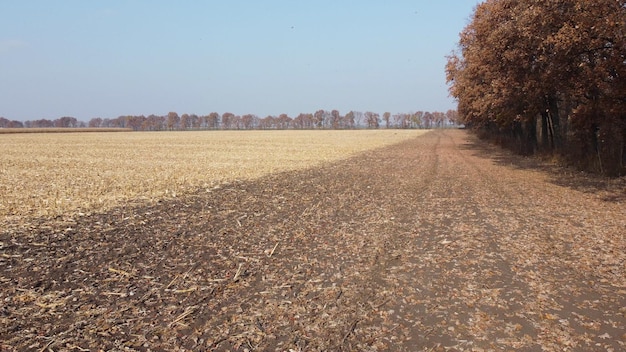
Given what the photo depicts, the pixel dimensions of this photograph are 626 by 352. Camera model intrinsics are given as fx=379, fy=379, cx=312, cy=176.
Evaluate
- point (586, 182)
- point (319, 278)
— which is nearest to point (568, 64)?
point (586, 182)

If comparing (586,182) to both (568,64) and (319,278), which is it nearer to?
(568,64)

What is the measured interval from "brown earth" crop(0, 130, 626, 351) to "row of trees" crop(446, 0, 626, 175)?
5457 mm

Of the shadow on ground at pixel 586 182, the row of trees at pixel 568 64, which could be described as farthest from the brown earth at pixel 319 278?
the row of trees at pixel 568 64

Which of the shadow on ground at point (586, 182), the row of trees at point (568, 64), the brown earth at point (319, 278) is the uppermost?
the row of trees at point (568, 64)

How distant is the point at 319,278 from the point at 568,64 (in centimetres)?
1454

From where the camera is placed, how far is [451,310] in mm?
4859

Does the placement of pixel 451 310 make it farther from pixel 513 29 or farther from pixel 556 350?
pixel 513 29

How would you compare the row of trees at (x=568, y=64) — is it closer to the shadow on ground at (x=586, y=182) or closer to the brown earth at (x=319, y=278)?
the shadow on ground at (x=586, y=182)

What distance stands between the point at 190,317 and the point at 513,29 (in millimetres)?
15818

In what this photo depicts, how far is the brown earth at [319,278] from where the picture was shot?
4.29 meters

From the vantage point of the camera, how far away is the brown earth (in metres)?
4.29

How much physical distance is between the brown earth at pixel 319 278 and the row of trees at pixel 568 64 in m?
5.46

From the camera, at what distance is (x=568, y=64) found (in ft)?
48.6

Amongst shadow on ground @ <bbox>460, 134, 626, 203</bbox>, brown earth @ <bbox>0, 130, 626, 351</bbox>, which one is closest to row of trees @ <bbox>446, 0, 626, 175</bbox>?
shadow on ground @ <bbox>460, 134, 626, 203</bbox>
